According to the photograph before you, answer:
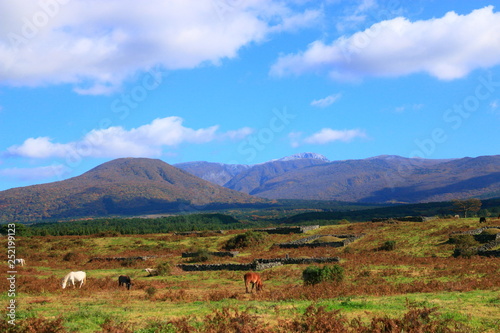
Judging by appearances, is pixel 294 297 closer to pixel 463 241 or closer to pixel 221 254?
pixel 463 241

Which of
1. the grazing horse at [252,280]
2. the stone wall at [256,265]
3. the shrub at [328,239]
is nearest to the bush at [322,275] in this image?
the grazing horse at [252,280]

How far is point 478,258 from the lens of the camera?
3052cm

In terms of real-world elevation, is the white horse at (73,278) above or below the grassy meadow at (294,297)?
above

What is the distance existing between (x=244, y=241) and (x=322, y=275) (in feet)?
103

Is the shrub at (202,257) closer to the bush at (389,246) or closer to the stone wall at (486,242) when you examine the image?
the bush at (389,246)

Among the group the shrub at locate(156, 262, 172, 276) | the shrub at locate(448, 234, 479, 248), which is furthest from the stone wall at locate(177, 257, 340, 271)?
the shrub at locate(448, 234, 479, 248)

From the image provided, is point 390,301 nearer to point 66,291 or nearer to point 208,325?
point 208,325

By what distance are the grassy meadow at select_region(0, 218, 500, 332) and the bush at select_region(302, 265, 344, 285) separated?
921mm

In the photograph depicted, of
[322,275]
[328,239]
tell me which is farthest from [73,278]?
[328,239]

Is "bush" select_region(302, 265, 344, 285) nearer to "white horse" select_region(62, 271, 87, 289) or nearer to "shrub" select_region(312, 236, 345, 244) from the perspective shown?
"white horse" select_region(62, 271, 87, 289)

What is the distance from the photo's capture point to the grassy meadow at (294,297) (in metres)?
11.9

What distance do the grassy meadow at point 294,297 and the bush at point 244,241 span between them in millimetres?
7754

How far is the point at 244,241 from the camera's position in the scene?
53.6 meters

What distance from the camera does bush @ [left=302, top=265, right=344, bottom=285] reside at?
75.0ft
